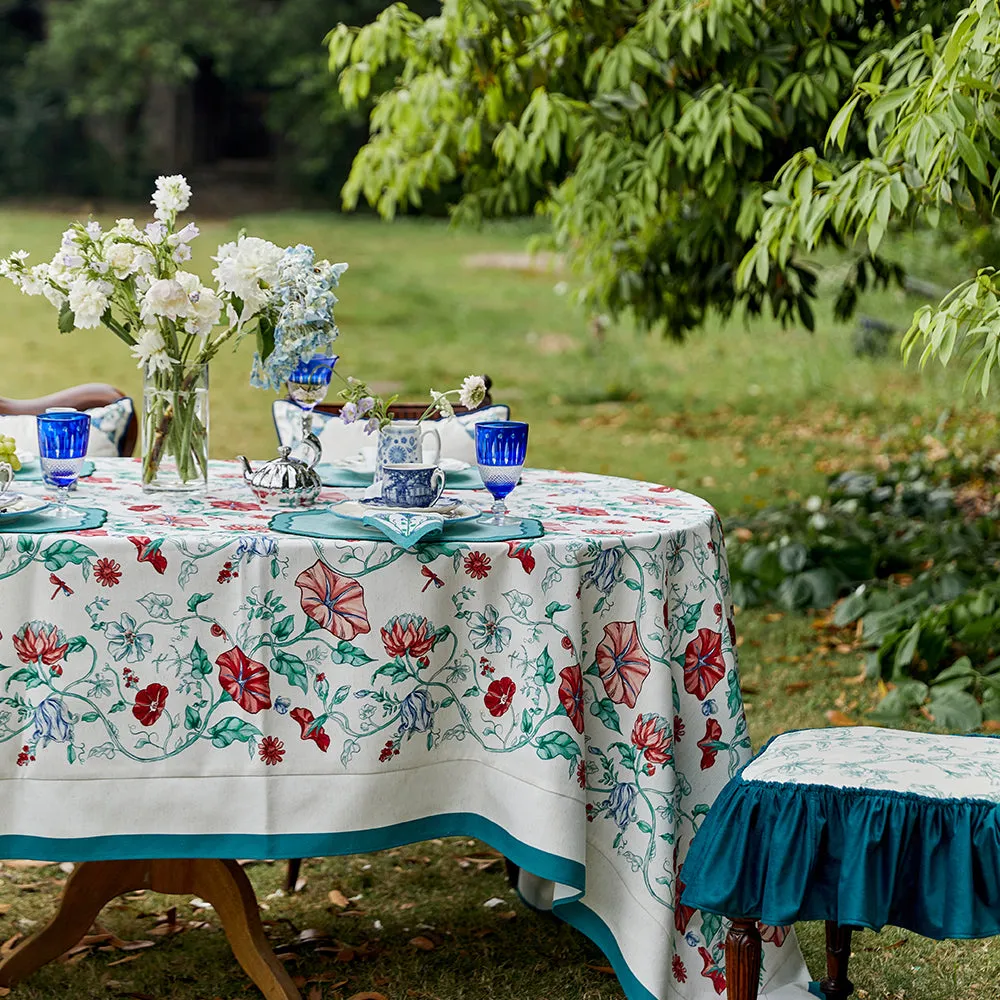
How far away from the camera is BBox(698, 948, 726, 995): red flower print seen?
2168 millimetres

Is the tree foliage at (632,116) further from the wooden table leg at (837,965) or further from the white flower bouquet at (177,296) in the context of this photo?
the wooden table leg at (837,965)

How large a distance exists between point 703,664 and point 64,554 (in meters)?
1.01

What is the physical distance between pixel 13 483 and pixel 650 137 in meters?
2.24

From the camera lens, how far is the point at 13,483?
2.51 meters

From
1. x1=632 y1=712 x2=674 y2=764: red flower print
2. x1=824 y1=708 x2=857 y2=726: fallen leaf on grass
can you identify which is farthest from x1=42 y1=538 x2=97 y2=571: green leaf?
x1=824 y1=708 x2=857 y2=726: fallen leaf on grass

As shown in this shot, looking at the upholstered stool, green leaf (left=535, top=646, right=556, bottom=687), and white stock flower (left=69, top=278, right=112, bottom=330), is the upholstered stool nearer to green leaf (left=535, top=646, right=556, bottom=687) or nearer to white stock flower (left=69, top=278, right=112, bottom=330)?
green leaf (left=535, top=646, right=556, bottom=687)

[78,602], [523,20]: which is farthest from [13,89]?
[78,602]

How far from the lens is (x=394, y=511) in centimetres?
221

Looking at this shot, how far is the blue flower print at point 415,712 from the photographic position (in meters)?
2.10

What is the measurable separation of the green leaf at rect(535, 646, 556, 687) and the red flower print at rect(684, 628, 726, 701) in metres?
0.26

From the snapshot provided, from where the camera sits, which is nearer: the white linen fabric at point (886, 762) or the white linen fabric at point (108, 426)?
the white linen fabric at point (886, 762)

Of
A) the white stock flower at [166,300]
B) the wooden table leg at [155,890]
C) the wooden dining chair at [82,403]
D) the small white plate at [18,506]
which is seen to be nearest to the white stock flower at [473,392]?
the white stock flower at [166,300]

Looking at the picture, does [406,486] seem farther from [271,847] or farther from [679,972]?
[679,972]

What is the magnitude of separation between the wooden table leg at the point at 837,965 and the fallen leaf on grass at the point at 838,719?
1445 mm
